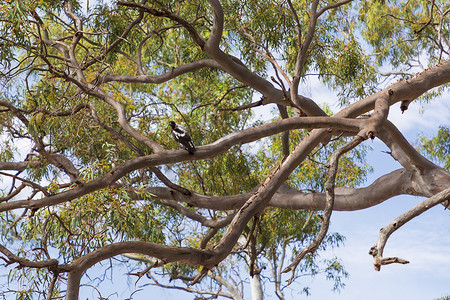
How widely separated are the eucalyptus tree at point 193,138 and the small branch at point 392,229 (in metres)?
0.02

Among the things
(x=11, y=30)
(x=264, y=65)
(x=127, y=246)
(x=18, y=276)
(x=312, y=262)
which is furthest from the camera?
(x=312, y=262)

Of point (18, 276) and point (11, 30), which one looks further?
point (18, 276)

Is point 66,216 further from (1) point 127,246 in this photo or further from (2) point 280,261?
(2) point 280,261

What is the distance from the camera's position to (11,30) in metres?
4.39

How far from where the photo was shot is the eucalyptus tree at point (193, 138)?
13.2 feet

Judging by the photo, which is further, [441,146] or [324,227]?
[441,146]

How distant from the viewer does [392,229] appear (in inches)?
133

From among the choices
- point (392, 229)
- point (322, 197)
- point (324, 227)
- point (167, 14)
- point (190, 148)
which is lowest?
point (392, 229)

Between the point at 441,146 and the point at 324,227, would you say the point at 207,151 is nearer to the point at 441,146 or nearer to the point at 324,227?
the point at 324,227

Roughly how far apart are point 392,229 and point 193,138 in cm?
394

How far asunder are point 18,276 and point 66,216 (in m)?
0.66

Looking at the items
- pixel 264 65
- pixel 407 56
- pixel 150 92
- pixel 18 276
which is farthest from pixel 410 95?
pixel 407 56

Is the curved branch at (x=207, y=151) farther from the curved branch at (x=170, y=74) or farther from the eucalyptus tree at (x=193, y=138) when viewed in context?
the curved branch at (x=170, y=74)

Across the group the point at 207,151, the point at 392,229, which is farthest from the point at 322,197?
the point at 392,229
